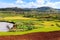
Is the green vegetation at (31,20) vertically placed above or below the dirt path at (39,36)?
above

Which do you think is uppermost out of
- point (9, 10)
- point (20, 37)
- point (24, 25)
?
point (9, 10)

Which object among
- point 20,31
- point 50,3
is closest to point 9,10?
point 20,31

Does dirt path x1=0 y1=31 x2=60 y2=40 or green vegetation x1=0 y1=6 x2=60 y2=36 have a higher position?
green vegetation x1=0 y1=6 x2=60 y2=36

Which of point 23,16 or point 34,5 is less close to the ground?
point 34,5

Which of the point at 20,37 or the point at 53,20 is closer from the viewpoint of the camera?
the point at 20,37

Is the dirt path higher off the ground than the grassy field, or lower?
lower

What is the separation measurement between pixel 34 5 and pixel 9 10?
15.0 inches

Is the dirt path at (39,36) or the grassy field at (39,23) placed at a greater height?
the grassy field at (39,23)

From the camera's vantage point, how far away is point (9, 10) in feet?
8.00

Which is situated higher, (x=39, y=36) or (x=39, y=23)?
(x=39, y=23)

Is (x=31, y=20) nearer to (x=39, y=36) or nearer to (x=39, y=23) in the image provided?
(x=39, y=23)

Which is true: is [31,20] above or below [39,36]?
above

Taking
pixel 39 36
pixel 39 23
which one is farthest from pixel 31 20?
pixel 39 36

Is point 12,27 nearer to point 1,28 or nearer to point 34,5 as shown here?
point 1,28
